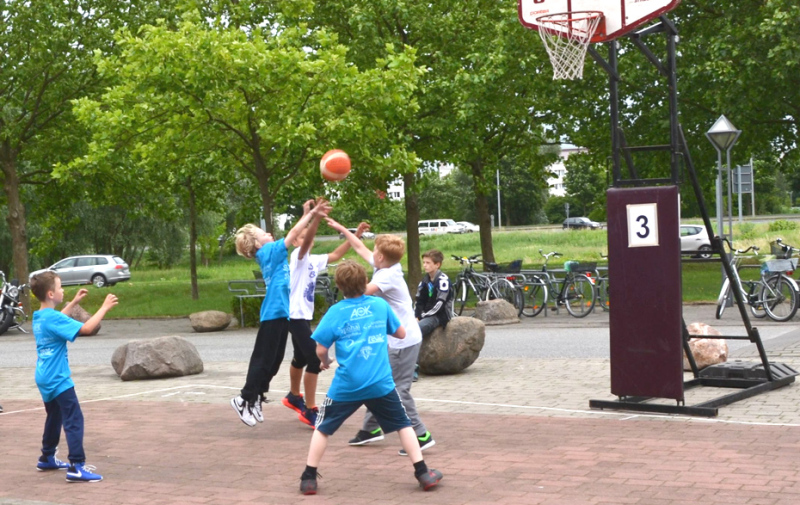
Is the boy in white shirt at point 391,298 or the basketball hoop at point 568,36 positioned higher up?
the basketball hoop at point 568,36

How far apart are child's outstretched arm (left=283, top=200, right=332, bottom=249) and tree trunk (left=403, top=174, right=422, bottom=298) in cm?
1684

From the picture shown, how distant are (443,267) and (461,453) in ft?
105

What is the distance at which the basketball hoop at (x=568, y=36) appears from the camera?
975 cm

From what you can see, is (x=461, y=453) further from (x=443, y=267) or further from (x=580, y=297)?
(x=443, y=267)

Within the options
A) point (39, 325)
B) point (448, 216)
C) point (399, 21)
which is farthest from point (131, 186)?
point (448, 216)

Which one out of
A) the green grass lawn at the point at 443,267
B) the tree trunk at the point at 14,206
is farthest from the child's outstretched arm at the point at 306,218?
the tree trunk at the point at 14,206

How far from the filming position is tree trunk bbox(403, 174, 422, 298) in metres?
25.6

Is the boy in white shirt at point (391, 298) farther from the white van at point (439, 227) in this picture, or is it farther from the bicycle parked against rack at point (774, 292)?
the white van at point (439, 227)

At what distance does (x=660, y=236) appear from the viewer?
848cm

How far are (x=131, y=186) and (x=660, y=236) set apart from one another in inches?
785

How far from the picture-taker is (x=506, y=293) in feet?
71.1

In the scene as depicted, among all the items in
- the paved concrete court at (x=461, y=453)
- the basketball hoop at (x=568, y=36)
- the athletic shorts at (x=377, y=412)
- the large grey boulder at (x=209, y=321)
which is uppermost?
the basketball hoop at (x=568, y=36)

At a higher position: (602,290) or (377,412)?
(377,412)

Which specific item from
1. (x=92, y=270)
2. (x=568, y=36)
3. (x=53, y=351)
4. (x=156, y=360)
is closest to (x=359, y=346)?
(x=53, y=351)
